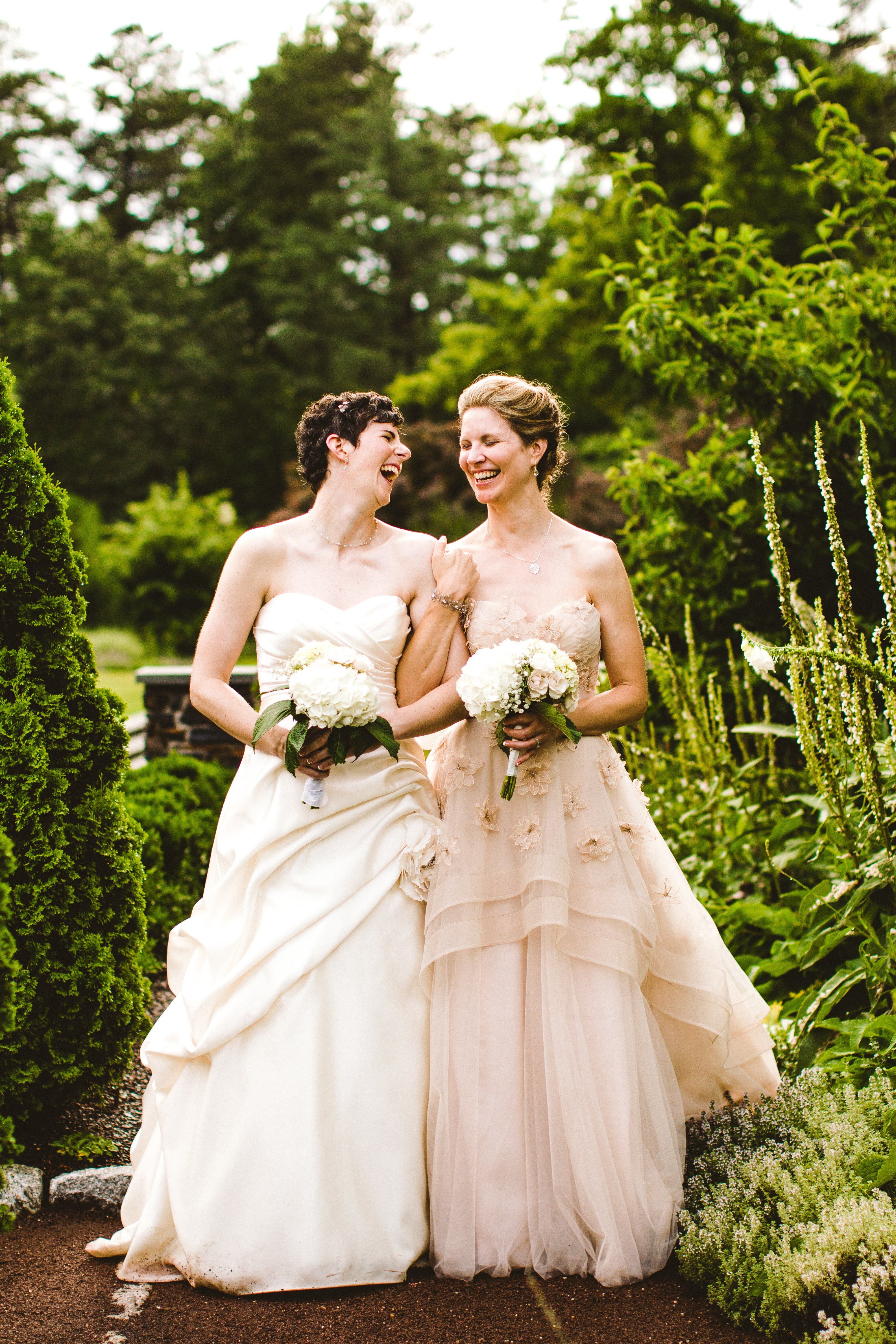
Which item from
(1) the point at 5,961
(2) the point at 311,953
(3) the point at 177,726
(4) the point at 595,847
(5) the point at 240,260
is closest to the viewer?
(1) the point at 5,961

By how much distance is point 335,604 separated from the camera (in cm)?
323

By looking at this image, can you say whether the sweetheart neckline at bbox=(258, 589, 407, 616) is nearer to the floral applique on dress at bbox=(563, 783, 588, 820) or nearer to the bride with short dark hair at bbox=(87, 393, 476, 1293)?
the bride with short dark hair at bbox=(87, 393, 476, 1293)

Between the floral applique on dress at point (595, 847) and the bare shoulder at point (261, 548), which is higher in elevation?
the bare shoulder at point (261, 548)

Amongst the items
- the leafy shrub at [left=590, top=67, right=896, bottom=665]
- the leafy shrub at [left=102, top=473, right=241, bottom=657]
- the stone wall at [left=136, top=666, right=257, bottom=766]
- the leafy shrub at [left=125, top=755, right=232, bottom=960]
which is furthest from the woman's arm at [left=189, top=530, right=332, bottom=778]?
the leafy shrub at [left=102, top=473, right=241, bottom=657]

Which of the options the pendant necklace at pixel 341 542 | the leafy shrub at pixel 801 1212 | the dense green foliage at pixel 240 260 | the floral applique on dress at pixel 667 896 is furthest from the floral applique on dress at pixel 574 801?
the dense green foliage at pixel 240 260

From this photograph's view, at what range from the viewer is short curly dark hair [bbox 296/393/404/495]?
329 cm

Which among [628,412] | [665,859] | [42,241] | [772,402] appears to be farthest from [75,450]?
[665,859]

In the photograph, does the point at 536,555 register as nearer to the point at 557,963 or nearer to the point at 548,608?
the point at 548,608

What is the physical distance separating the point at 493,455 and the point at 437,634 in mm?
587

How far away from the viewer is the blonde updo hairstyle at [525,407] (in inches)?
125

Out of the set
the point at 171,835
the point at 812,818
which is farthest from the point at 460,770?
the point at 171,835

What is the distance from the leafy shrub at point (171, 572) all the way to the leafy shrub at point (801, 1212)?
1739cm

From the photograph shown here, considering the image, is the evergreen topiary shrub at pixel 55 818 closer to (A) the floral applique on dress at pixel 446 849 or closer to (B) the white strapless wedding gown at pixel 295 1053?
(B) the white strapless wedding gown at pixel 295 1053

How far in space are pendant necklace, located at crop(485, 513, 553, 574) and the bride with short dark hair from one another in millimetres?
143
